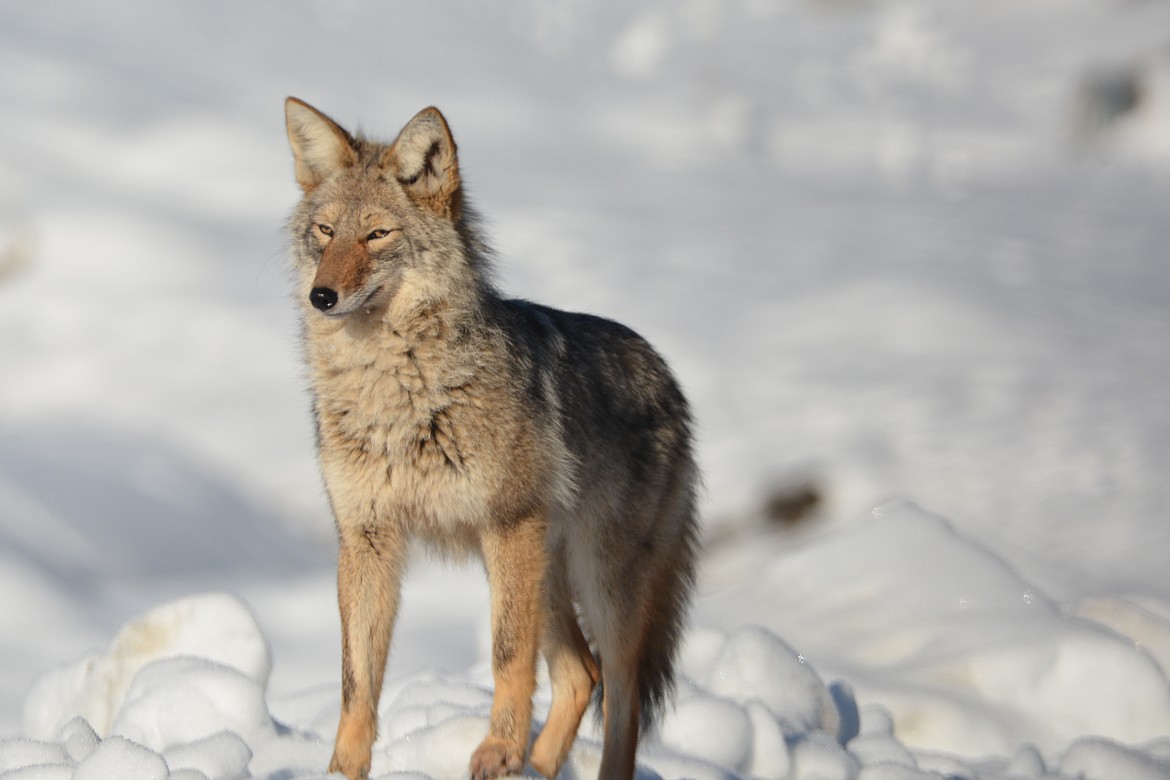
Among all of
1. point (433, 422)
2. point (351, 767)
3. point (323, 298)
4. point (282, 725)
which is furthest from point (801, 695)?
point (323, 298)

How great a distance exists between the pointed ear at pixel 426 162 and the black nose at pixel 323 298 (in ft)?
1.96

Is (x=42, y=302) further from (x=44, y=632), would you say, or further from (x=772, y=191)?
(x=772, y=191)

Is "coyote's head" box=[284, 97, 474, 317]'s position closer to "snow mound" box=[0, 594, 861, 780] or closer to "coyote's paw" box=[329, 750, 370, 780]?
"coyote's paw" box=[329, 750, 370, 780]

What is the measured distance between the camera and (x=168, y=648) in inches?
236

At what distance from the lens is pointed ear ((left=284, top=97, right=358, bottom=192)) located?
4.28 meters

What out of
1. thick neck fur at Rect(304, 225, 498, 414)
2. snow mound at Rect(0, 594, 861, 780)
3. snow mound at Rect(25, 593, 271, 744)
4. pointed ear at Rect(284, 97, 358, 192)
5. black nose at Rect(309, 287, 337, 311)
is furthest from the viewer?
snow mound at Rect(25, 593, 271, 744)

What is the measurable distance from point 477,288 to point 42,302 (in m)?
11.9

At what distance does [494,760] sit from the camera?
3.96 meters

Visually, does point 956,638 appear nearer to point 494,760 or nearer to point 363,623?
point 494,760

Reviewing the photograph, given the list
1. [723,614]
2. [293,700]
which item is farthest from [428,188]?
[723,614]

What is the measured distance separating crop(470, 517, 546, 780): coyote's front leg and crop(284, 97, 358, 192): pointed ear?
1.46m

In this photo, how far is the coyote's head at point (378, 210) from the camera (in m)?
3.99

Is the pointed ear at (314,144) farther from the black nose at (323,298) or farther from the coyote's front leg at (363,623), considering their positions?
Answer: the coyote's front leg at (363,623)

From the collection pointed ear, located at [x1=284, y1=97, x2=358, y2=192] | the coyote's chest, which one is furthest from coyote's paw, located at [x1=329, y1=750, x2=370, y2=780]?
pointed ear, located at [x1=284, y1=97, x2=358, y2=192]
